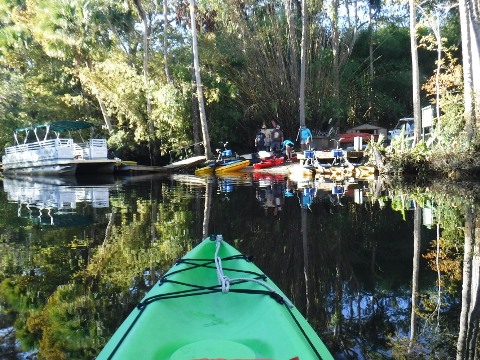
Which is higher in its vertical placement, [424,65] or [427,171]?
[424,65]

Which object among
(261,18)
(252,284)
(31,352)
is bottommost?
(31,352)

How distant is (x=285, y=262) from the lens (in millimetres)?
4840

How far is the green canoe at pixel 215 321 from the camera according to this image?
7.27 feet

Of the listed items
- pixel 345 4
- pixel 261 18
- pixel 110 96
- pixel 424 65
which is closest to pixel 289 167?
pixel 261 18

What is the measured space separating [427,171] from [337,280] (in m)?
10.1

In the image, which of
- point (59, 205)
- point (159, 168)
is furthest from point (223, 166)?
point (59, 205)

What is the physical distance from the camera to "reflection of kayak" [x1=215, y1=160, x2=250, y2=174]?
18.7 m

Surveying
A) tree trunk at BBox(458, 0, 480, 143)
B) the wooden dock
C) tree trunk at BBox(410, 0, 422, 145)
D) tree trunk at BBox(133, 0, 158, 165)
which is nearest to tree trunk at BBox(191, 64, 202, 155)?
the wooden dock

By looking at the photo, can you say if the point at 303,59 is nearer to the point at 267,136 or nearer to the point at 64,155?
the point at 267,136

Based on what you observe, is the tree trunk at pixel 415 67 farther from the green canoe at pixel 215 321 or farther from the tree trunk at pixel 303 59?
the green canoe at pixel 215 321

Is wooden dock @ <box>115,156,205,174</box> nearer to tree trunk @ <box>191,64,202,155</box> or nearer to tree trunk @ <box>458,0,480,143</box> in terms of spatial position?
tree trunk @ <box>191,64,202,155</box>

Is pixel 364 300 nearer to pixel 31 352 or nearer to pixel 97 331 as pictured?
pixel 97 331

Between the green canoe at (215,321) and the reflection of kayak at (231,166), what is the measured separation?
1525cm

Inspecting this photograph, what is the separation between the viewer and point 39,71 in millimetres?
25891
